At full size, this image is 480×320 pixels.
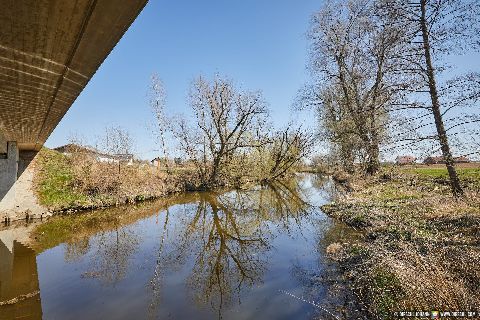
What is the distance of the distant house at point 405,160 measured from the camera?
10391 millimetres

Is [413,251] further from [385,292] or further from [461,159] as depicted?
[461,159]

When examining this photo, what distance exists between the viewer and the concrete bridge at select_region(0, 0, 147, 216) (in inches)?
107

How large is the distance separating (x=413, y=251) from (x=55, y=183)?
2032 cm

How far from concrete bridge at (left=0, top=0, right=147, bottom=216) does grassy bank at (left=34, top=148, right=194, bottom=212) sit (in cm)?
1341

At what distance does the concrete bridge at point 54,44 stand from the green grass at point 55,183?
12.9 metres

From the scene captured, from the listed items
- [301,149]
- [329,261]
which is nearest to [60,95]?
[329,261]

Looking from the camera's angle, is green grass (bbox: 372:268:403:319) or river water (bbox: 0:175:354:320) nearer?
green grass (bbox: 372:268:403:319)

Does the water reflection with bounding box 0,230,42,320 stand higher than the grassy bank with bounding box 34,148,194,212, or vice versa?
the grassy bank with bounding box 34,148,194,212

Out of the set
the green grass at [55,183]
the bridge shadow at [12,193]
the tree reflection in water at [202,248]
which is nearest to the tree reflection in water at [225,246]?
the tree reflection in water at [202,248]

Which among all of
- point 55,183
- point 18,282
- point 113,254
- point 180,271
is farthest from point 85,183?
point 180,271

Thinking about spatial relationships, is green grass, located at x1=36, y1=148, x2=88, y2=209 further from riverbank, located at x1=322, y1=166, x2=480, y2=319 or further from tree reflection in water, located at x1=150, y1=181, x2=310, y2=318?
riverbank, located at x1=322, y1=166, x2=480, y2=319

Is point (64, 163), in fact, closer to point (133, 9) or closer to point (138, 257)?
point (138, 257)

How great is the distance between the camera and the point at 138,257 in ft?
31.0

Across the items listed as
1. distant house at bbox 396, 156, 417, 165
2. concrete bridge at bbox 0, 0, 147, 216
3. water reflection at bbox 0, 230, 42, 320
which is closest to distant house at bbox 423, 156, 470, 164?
distant house at bbox 396, 156, 417, 165
